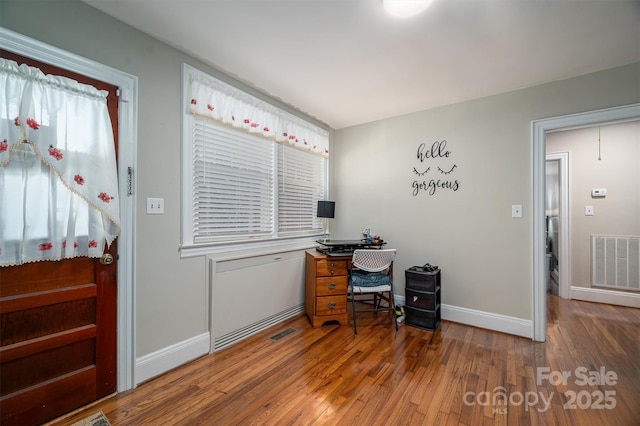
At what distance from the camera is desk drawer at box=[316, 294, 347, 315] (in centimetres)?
276

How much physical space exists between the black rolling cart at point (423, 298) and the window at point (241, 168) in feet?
4.48

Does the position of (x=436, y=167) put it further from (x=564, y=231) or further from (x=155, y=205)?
(x=155, y=205)

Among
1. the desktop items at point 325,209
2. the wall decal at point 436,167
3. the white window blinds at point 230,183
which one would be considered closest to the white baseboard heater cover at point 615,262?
the wall decal at point 436,167

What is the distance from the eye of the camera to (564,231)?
3699mm

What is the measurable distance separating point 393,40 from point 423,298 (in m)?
2.31

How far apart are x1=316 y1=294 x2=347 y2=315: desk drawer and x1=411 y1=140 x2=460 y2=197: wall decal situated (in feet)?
4.95

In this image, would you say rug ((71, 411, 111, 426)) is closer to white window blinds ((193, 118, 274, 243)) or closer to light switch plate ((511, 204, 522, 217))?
white window blinds ((193, 118, 274, 243))

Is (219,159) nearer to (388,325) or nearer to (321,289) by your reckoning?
(321,289)

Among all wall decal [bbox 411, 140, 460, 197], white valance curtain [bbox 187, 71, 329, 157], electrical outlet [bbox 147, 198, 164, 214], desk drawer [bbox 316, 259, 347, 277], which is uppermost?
white valance curtain [bbox 187, 71, 329, 157]

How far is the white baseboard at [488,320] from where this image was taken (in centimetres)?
253

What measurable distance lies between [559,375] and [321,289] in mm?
1963

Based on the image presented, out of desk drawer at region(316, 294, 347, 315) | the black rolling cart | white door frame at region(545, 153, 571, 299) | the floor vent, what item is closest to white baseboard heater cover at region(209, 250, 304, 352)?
the floor vent

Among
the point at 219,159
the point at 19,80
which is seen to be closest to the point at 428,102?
the point at 219,159

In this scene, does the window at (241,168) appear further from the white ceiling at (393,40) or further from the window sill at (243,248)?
the white ceiling at (393,40)
